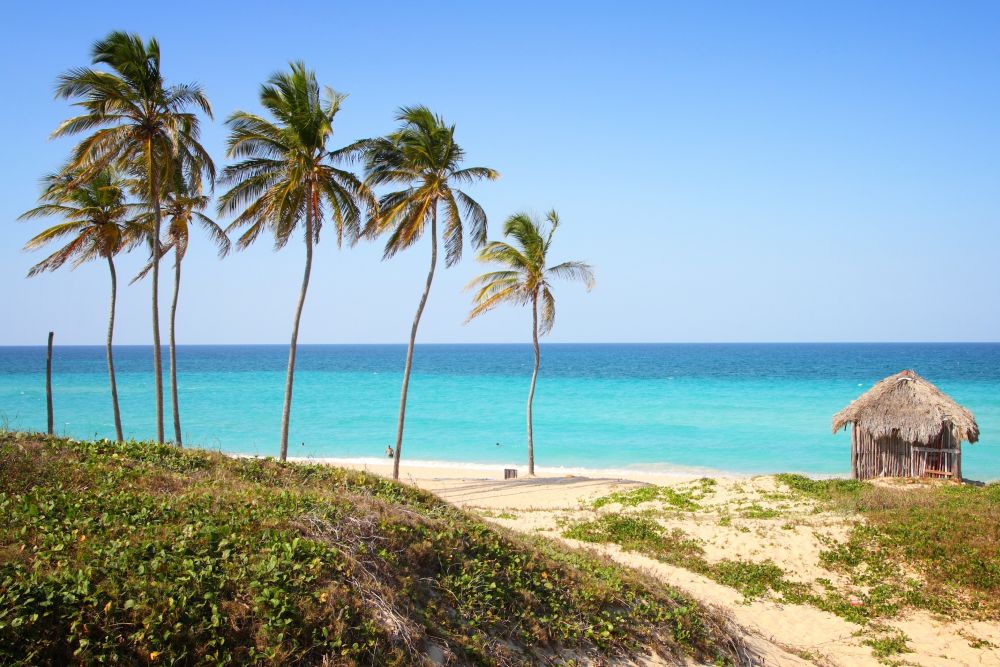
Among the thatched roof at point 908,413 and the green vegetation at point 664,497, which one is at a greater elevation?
the thatched roof at point 908,413

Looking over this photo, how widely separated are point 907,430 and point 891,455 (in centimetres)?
99

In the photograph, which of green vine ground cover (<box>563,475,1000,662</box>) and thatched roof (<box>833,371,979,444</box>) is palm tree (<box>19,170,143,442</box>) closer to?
green vine ground cover (<box>563,475,1000,662</box>)

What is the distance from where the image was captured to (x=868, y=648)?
8.62m

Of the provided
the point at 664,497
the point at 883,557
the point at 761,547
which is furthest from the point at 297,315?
the point at 883,557

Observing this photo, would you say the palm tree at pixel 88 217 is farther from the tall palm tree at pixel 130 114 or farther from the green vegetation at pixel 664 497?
the green vegetation at pixel 664 497

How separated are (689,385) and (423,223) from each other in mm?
47579

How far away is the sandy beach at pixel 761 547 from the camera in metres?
8.53

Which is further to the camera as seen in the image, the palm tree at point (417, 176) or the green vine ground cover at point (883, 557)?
the palm tree at point (417, 176)

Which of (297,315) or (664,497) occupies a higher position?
(297,315)

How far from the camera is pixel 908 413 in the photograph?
1978 centimetres

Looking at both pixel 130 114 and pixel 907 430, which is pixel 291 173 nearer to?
pixel 130 114

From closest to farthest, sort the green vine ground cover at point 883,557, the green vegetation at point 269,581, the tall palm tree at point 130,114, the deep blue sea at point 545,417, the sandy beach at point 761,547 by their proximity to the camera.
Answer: the green vegetation at point 269,581
the sandy beach at point 761,547
the green vine ground cover at point 883,557
the tall palm tree at point 130,114
the deep blue sea at point 545,417

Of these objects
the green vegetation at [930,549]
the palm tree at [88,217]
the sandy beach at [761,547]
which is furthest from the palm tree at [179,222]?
the green vegetation at [930,549]

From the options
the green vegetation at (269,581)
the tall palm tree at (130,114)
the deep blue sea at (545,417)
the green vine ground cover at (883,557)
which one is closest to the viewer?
the green vegetation at (269,581)
